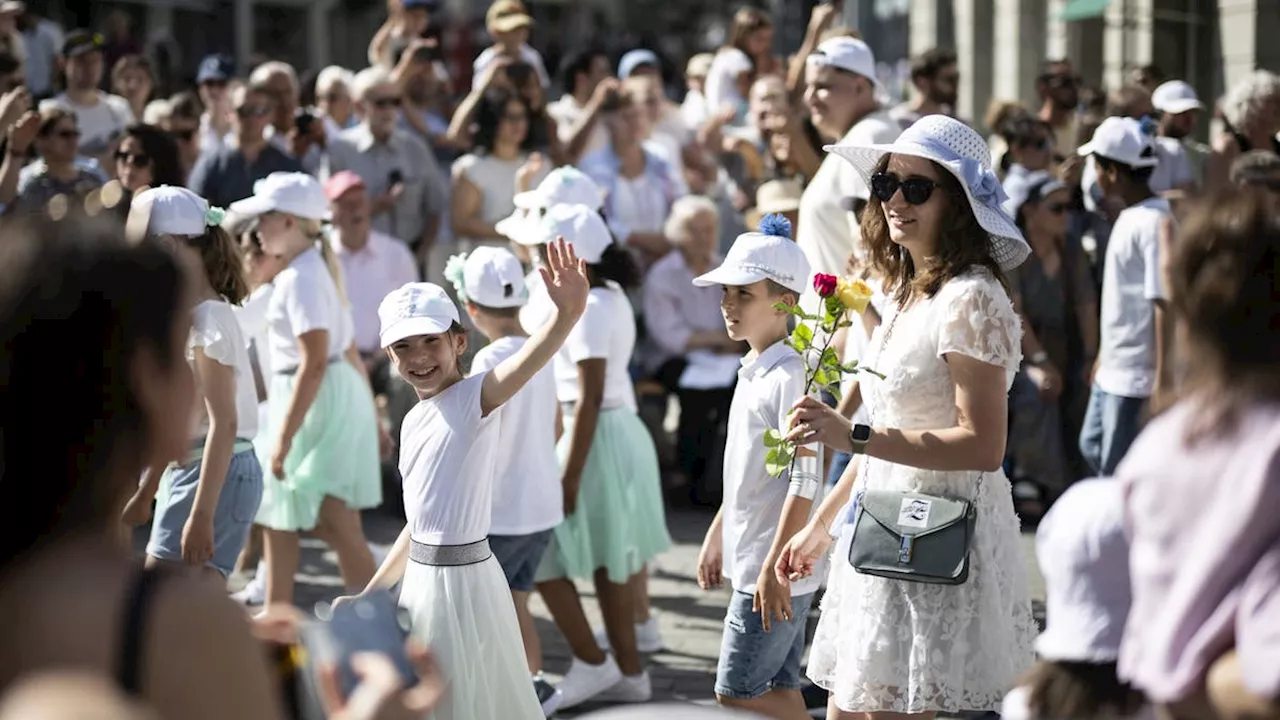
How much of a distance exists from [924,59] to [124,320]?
8571 mm

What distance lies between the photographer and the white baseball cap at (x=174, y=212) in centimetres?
530

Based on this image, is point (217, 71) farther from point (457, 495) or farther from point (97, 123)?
point (457, 495)

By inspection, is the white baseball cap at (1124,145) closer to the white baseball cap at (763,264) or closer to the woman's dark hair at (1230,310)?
the white baseball cap at (763,264)

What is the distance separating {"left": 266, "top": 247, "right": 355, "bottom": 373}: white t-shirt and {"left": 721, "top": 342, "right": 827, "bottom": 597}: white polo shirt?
221cm

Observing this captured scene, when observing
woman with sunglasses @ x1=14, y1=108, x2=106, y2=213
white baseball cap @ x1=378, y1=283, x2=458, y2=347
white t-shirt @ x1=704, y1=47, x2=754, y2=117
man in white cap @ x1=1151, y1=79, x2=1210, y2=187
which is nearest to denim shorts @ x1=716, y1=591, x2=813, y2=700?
white baseball cap @ x1=378, y1=283, x2=458, y2=347

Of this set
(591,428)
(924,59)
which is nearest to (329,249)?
(591,428)

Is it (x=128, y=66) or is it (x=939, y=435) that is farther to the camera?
(x=128, y=66)

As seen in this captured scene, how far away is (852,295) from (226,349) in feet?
6.39

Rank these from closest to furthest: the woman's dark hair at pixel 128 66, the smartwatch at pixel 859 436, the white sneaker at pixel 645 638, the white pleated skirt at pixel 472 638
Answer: the smartwatch at pixel 859 436 < the white pleated skirt at pixel 472 638 < the white sneaker at pixel 645 638 < the woman's dark hair at pixel 128 66

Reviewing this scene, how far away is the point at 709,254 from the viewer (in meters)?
9.85

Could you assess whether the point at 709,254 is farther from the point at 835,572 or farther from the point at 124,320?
the point at 124,320

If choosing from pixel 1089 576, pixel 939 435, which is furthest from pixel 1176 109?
pixel 1089 576

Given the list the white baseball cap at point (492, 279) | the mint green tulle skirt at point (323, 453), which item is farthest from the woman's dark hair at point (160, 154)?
the white baseball cap at point (492, 279)

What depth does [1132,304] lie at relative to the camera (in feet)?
23.6
